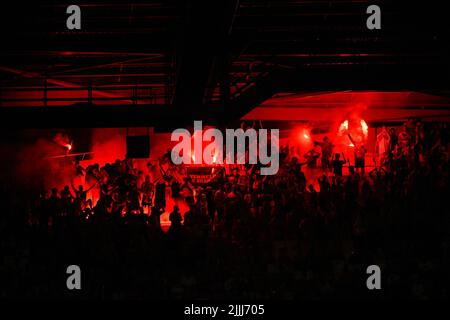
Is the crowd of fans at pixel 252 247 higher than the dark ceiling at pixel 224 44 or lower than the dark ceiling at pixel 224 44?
lower

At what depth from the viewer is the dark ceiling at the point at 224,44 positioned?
10.9 m

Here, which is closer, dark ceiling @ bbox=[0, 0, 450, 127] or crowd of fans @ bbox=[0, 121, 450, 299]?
crowd of fans @ bbox=[0, 121, 450, 299]

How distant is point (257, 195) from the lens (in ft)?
38.9

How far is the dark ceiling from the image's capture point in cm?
1088

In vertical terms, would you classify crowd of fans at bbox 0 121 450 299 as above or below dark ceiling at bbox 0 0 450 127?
below

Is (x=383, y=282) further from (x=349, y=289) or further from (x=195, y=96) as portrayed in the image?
(x=195, y=96)

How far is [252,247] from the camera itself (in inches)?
389

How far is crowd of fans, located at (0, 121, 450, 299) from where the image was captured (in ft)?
31.1

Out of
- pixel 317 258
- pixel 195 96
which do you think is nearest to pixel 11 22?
pixel 195 96

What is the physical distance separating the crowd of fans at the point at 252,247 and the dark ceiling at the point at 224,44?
1809 mm

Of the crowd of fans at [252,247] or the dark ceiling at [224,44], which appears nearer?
the crowd of fans at [252,247]

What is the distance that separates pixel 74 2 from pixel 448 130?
25.0ft

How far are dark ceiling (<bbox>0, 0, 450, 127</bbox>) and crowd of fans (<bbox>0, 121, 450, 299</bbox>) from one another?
181 centimetres
